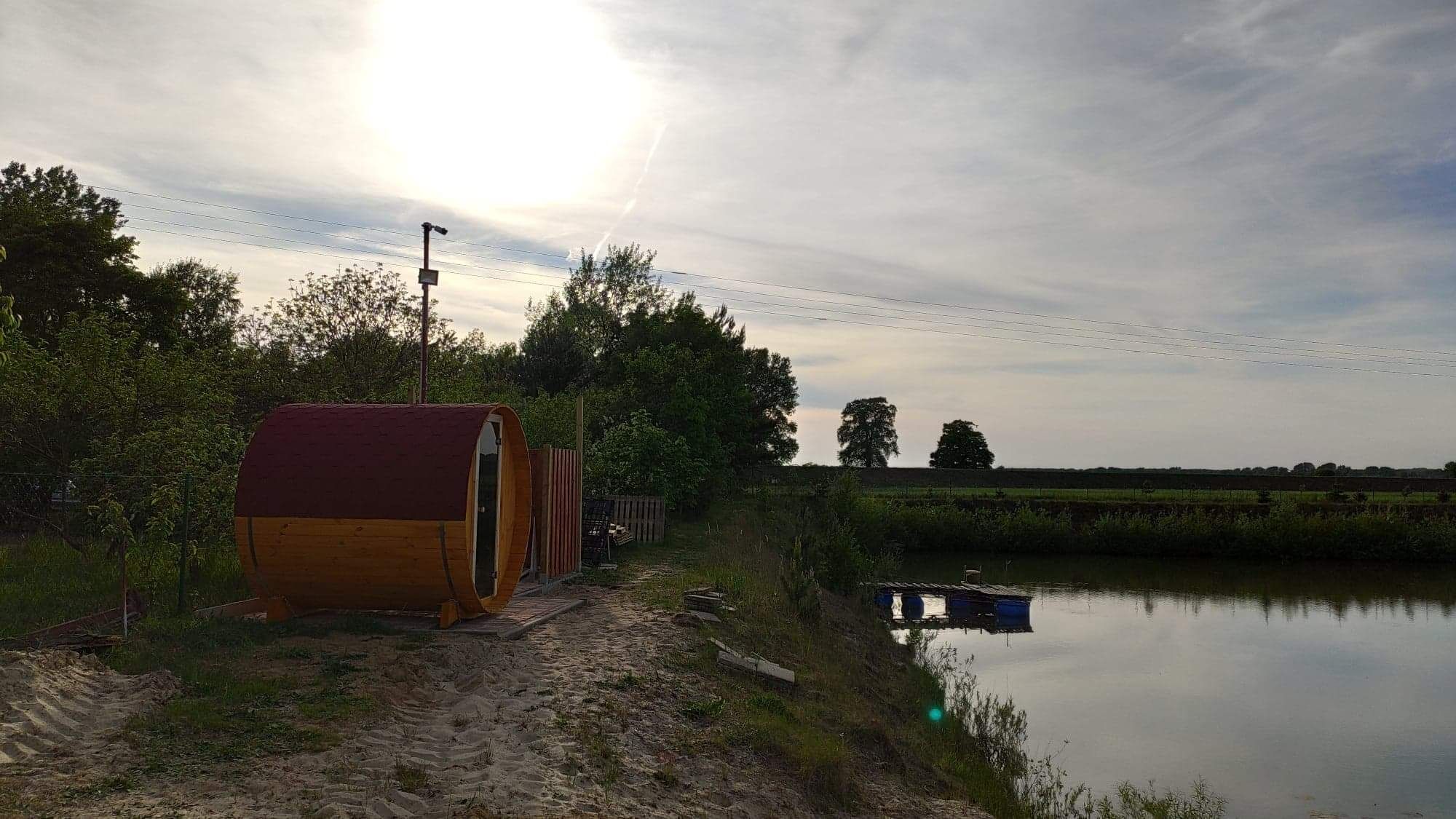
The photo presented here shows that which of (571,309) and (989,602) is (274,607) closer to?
(989,602)

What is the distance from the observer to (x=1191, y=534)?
41594 millimetres

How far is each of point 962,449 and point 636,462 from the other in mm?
57974

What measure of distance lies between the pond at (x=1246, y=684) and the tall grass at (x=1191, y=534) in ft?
22.0

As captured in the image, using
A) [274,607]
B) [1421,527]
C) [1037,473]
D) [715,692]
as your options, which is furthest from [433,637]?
[1037,473]

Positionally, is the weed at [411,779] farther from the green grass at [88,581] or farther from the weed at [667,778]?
the green grass at [88,581]

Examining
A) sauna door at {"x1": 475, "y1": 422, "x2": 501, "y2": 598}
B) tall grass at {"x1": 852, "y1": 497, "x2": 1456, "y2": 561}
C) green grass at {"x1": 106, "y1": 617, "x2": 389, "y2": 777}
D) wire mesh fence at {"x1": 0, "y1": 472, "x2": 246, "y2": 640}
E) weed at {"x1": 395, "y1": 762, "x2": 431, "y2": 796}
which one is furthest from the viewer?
tall grass at {"x1": 852, "y1": 497, "x2": 1456, "y2": 561}

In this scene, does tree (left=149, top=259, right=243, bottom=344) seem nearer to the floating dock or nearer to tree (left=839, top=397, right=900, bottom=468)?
the floating dock

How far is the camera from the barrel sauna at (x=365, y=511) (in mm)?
10977

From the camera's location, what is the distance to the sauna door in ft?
41.0

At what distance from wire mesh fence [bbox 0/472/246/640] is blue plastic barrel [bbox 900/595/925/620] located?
1639 centimetres

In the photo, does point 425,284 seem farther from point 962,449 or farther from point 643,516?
point 962,449

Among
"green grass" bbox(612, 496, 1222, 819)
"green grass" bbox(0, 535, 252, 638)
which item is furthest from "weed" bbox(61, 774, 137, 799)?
"green grass" bbox(0, 535, 252, 638)

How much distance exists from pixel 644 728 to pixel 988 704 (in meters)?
7.94

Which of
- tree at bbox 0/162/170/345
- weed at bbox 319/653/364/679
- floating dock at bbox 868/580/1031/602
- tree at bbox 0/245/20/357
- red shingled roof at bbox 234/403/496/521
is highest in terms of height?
tree at bbox 0/162/170/345
